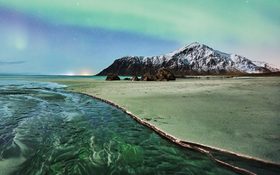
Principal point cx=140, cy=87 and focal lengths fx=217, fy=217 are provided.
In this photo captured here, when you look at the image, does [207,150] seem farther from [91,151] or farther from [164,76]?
[164,76]

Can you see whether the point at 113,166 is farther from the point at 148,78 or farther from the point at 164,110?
the point at 148,78

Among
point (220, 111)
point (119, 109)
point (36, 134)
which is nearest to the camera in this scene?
point (36, 134)

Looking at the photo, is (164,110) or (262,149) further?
(164,110)

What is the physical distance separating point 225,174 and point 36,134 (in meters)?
7.55

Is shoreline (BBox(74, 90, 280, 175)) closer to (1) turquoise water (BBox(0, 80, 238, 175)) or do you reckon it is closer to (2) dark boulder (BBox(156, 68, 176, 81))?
(1) turquoise water (BBox(0, 80, 238, 175))

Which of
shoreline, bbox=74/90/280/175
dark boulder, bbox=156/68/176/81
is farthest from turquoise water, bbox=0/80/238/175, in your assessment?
dark boulder, bbox=156/68/176/81

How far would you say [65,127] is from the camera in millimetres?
10383

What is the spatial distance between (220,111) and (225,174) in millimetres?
6534

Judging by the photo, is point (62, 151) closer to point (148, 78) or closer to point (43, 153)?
point (43, 153)

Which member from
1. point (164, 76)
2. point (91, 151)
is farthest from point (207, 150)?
point (164, 76)

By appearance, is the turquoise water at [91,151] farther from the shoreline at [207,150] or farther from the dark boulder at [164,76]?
the dark boulder at [164,76]

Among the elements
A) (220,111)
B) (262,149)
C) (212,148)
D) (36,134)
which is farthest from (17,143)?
(220,111)

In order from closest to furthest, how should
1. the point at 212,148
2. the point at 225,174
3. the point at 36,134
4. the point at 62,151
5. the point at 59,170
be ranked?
1. the point at 225,174
2. the point at 59,170
3. the point at 212,148
4. the point at 62,151
5. the point at 36,134

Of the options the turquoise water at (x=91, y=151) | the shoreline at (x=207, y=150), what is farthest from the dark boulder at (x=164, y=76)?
the shoreline at (x=207, y=150)
